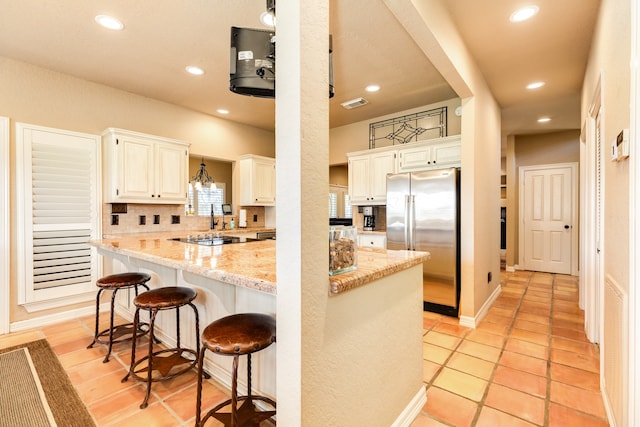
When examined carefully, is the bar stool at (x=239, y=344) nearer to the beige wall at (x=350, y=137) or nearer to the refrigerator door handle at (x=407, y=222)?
the refrigerator door handle at (x=407, y=222)

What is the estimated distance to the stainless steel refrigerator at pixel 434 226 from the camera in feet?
10.9

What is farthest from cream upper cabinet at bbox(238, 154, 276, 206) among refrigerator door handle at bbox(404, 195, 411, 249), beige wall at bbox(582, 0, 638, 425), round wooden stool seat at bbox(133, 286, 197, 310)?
beige wall at bbox(582, 0, 638, 425)

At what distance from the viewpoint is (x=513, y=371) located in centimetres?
221

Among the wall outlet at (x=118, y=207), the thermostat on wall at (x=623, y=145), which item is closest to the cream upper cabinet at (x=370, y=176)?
the thermostat on wall at (x=623, y=145)

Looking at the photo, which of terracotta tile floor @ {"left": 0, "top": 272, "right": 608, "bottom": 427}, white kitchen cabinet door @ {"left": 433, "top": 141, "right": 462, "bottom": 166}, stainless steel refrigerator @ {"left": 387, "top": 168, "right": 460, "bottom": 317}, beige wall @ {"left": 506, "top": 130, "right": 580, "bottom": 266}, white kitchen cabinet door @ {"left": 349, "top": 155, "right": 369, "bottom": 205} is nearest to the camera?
terracotta tile floor @ {"left": 0, "top": 272, "right": 608, "bottom": 427}

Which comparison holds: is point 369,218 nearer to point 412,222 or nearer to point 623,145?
point 412,222

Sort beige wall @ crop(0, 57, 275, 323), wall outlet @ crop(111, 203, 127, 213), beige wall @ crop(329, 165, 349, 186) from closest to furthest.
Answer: beige wall @ crop(0, 57, 275, 323), wall outlet @ crop(111, 203, 127, 213), beige wall @ crop(329, 165, 349, 186)

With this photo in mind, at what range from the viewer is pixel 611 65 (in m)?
1.69

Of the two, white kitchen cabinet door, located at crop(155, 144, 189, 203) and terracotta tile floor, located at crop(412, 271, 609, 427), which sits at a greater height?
white kitchen cabinet door, located at crop(155, 144, 189, 203)

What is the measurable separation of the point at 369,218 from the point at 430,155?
54.3 inches

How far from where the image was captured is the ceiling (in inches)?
87.3

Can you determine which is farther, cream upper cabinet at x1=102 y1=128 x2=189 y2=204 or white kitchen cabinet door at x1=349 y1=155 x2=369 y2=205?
white kitchen cabinet door at x1=349 y1=155 x2=369 y2=205

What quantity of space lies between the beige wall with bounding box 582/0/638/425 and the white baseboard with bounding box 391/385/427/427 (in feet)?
3.01

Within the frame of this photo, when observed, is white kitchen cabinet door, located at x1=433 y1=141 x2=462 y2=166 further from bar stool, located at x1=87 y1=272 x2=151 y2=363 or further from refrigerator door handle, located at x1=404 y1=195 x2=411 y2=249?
bar stool, located at x1=87 y1=272 x2=151 y2=363
